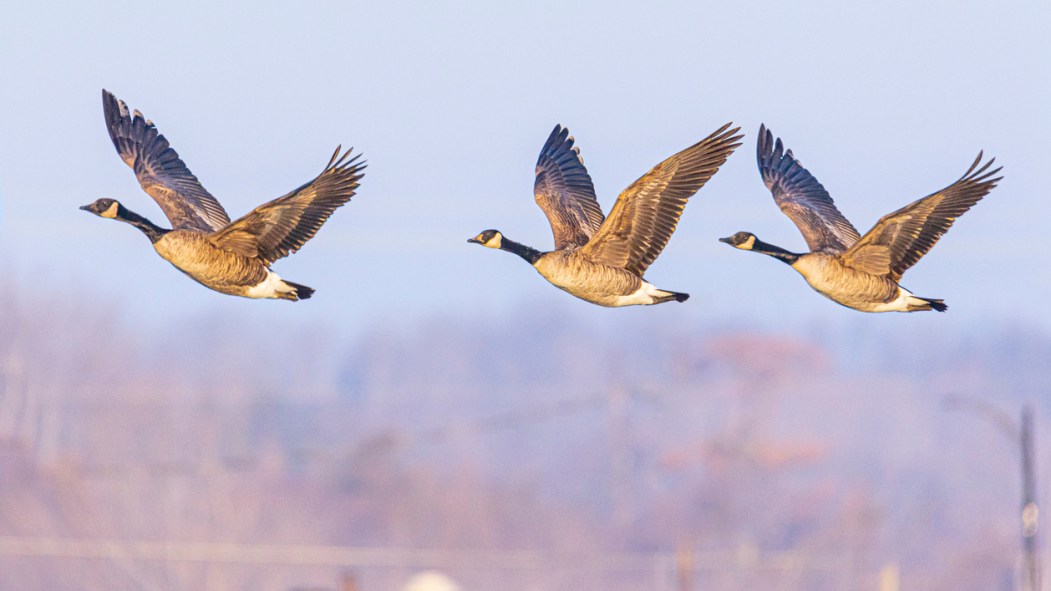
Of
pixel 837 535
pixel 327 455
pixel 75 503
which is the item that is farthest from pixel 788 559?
pixel 75 503

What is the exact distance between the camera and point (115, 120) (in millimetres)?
20766

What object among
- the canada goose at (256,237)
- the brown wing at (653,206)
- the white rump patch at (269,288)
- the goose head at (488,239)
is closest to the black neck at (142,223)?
the canada goose at (256,237)

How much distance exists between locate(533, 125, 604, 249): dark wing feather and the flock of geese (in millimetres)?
259

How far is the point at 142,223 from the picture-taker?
54.4ft

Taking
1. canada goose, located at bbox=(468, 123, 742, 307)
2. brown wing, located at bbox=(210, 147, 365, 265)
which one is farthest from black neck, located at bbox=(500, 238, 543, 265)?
brown wing, located at bbox=(210, 147, 365, 265)

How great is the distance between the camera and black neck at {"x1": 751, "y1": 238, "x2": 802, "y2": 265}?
1686cm

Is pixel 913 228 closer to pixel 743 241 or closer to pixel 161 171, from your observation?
pixel 743 241

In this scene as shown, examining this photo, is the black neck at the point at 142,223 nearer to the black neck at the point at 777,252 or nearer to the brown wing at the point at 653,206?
the brown wing at the point at 653,206

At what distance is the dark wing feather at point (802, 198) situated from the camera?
65.5ft

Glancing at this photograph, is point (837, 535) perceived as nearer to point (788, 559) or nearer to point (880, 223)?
point (788, 559)

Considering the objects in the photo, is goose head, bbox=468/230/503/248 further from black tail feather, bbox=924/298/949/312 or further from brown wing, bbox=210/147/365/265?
black tail feather, bbox=924/298/949/312

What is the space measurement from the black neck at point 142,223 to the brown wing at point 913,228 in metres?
5.79

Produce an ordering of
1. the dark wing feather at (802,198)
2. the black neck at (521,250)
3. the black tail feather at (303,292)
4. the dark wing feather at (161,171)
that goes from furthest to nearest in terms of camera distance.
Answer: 1. the dark wing feather at (802,198)
2. the dark wing feather at (161,171)
3. the black neck at (521,250)
4. the black tail feather at (303,292)

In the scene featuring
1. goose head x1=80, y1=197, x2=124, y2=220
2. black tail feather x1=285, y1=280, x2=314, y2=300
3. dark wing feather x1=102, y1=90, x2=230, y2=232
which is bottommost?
black tail feather x1=285, y1=280, x2=314, y2=300
